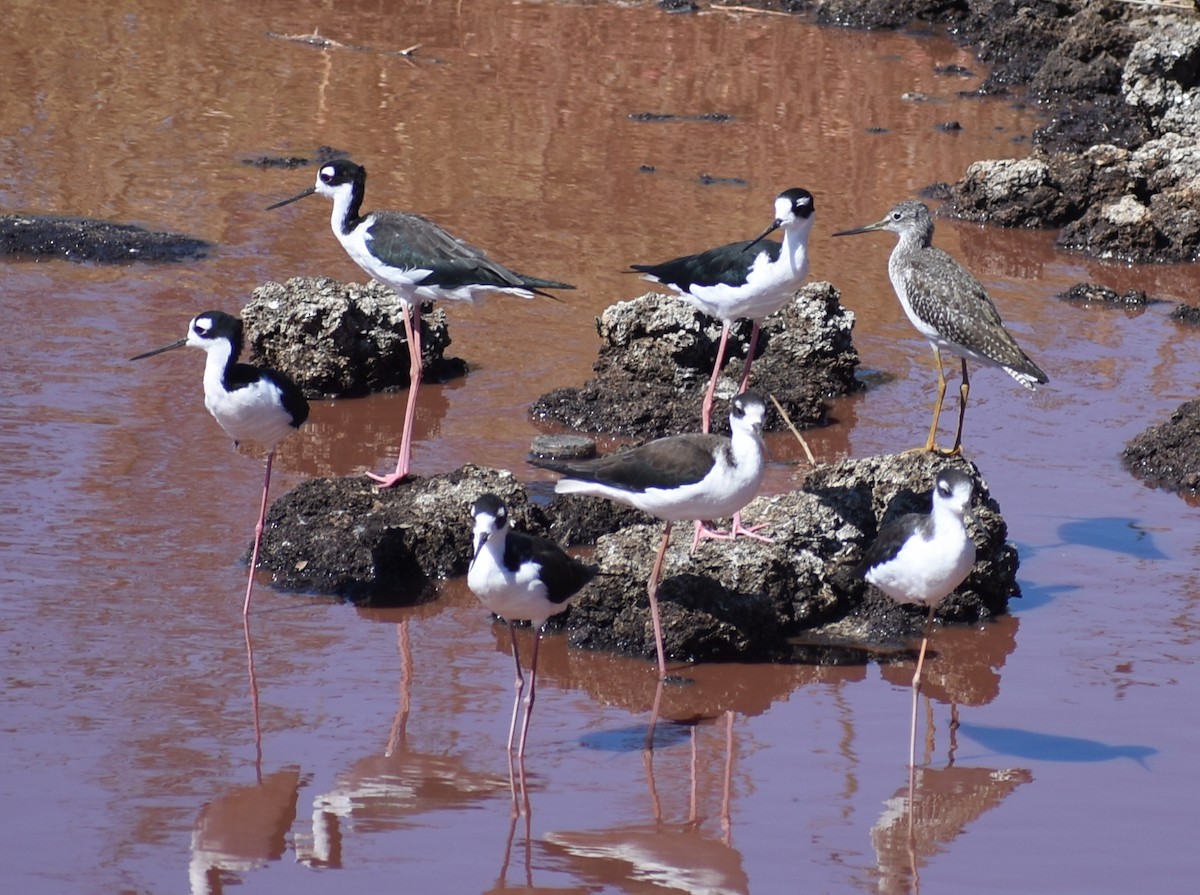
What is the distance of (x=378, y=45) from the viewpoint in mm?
19125

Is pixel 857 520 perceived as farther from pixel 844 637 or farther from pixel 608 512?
pixel 608 512

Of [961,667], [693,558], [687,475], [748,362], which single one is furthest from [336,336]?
[961,667]

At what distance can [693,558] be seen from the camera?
767 cm

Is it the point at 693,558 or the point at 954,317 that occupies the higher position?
the point at 954,317

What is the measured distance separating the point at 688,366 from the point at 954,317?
2.03m

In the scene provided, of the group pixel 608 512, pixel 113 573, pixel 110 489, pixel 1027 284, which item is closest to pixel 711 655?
pixel 608 512

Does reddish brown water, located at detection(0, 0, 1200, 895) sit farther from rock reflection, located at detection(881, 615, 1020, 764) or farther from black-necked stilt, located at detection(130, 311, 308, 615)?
black-necked stilt, located at detection(130, 311, 308, 615)

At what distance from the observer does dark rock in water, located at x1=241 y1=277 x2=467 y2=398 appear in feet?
34.4

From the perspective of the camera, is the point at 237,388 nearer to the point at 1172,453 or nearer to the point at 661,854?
the point at 661,854

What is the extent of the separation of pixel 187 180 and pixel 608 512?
281 inches

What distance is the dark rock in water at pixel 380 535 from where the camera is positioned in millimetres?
8016

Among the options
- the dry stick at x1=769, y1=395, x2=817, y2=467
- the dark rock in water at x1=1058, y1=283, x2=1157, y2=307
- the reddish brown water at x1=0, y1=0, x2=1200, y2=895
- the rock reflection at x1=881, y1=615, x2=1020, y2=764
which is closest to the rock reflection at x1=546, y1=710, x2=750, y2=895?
the reddish brown water at x1=0, y1=0, x2=1200, y2=895

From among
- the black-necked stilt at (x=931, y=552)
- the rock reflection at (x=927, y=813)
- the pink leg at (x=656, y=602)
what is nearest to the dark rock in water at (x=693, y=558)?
the pink leg at (x=656, y=602)

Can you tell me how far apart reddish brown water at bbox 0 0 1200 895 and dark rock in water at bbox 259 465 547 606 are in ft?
0.67
